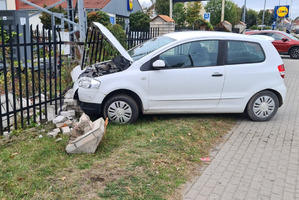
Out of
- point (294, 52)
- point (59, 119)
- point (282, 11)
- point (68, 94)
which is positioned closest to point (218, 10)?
point (282, 11)

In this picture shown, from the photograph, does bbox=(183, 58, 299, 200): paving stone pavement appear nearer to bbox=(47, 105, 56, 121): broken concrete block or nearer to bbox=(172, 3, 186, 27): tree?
bbox=(47, 105, 56, 121): broken concrete block

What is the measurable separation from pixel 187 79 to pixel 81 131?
215 cm

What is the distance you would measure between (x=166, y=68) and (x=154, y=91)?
1.55ft

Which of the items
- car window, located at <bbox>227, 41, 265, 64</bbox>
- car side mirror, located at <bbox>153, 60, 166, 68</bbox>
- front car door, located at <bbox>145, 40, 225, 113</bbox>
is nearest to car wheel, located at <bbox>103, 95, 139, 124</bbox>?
front car door, located at <bbox>145, 40, 225, 113</bbox>

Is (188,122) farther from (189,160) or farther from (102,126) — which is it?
(102,126)

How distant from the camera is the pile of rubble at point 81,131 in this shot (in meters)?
4.19

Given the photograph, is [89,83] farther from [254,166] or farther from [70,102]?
[254,166]

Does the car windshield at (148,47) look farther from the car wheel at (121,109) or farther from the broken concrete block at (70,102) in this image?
the broken concrete block at (70,102)

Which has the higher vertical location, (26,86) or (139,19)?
(139,19)

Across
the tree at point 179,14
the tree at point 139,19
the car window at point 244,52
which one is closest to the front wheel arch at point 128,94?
the car window at point 244,52

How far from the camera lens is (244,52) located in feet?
19.2

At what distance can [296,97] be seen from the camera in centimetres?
863

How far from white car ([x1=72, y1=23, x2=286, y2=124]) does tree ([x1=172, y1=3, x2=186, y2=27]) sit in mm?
34359

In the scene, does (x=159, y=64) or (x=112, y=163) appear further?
(x=159, y=64)
